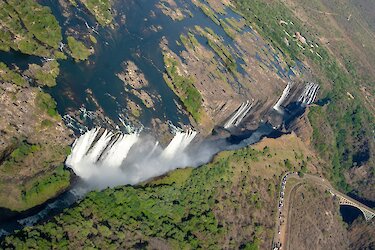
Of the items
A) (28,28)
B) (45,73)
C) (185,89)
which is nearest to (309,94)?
(185,89)

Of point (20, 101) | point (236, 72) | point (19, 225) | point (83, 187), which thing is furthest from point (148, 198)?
point (236, 72)

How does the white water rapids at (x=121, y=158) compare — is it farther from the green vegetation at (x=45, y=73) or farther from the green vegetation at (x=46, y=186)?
the green vegetation at (x=45, y=73)

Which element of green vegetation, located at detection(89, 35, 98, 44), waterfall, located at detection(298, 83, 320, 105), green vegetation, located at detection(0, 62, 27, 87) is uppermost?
green vegetation, located at detection(0, 62, 27, 87)

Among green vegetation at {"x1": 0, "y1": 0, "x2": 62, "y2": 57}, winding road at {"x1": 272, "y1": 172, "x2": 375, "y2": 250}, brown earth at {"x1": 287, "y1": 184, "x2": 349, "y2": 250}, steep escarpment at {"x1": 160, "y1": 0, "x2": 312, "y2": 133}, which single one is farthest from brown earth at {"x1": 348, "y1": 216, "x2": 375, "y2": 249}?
green vegetation at {"x1": 0, "y1": 0, "x2": 62, "y2": 57}

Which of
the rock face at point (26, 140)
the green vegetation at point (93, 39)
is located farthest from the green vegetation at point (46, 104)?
the green vegetation at point (93, 39)

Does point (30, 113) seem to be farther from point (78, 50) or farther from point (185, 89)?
point (185, 89)

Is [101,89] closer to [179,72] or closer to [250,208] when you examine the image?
[179,72]

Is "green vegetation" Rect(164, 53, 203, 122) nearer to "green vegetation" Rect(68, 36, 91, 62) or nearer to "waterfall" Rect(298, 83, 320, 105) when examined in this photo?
"green vegetation" Rect(68, 36, 91, 62)
